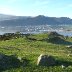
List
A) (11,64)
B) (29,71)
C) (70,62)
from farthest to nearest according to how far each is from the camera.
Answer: (70,62)
(11,64)
(29,71)

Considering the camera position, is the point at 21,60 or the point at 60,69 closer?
the point at 60,69

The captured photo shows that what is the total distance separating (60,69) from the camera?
3575 centimetres

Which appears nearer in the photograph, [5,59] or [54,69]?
[54,69]

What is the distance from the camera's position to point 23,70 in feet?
115

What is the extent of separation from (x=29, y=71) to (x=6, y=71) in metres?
2.59

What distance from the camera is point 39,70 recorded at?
35125mm

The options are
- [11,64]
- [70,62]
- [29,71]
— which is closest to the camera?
[29,71]

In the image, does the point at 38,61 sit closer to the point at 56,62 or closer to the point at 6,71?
the point at 56,62

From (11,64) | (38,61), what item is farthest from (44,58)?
(11,64)

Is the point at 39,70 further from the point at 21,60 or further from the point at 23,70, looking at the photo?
the point at 21,60

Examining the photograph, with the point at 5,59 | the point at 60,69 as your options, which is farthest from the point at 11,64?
the point at 60,69

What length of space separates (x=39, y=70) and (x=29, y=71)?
3.92 ft

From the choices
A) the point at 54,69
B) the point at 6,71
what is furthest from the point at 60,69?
the point at 6,71

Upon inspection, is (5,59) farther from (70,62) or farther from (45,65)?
(70,62)
